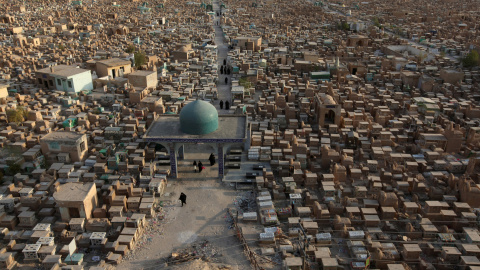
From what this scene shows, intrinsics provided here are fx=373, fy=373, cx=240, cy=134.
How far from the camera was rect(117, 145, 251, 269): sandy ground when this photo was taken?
12.9 metres

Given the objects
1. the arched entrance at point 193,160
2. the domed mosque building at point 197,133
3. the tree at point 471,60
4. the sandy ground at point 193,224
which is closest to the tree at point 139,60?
the arched entrance at point 193,160

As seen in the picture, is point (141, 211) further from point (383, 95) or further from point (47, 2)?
point (47, 2)

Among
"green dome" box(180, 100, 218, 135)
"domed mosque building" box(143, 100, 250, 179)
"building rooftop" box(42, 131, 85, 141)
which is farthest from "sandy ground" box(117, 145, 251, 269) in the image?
"building rooftop" box(42, 131, 85, 141)

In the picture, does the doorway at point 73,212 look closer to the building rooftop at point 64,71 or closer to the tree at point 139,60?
the building rooftop at point 64,71

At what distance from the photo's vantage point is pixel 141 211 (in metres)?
15.0

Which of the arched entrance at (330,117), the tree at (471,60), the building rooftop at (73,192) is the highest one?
the tree at (471,60)

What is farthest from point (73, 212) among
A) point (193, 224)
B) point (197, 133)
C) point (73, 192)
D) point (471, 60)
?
point (471, 60)

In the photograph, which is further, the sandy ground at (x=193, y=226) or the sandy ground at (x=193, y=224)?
→ the sandy ground at (x=193, y=224)

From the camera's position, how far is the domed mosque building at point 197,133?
16891 mm

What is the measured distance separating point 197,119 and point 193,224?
4.81 m

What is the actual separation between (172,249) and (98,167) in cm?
650

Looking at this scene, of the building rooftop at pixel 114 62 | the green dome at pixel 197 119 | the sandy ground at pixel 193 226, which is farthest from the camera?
the building rooftop at pixel 114 62

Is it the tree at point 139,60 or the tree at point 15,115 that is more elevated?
the tree at point 139,60

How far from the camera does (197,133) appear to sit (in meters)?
17.2
